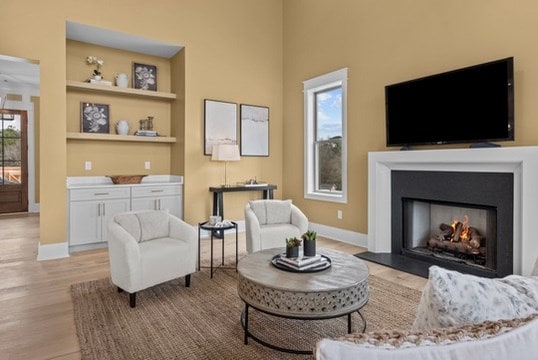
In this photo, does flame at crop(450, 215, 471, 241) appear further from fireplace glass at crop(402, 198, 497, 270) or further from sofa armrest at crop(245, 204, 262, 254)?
sofa armrest at crop(245, 204, 262, 254)

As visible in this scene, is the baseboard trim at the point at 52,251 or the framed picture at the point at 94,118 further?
the framed picture at the point at 94,118

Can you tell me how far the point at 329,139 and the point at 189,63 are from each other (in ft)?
8.34

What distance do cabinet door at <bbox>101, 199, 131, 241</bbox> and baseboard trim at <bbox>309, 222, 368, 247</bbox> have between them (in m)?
2.95

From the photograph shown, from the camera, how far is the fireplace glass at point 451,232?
3.38 metres

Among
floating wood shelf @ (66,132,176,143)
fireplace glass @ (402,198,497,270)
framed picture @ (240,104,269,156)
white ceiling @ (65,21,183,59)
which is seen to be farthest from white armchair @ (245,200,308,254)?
white ceiling @ (65,21,183,59)

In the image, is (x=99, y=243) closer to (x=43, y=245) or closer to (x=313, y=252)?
(x=43, y=245)

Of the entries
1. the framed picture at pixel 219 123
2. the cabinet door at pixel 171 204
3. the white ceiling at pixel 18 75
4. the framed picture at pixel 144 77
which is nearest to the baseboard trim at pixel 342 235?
the framed picture at pixel 219 123

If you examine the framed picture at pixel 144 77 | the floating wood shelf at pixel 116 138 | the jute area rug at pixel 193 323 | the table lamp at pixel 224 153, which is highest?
the framed picture at pixel 144 77

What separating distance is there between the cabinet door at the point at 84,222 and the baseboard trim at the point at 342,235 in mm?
3280

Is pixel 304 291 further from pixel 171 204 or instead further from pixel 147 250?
pixel 171 204

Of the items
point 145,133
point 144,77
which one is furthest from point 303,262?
point 144,77

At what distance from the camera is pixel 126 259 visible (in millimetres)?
2648

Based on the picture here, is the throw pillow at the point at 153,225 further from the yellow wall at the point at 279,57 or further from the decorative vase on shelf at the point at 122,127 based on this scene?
the decorative vase on shelf at the point at 122,127

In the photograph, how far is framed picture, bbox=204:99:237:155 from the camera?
17.5 feet
